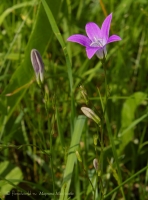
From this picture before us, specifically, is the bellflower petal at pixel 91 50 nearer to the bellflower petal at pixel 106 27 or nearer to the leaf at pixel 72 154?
the bellflower petal at pixel 106 27

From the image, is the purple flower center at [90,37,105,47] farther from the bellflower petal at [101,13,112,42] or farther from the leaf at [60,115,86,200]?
the leaf at [60,115,86,200]

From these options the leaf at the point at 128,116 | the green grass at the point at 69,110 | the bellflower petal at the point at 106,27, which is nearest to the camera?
the bellflower petal at the point at 106,27

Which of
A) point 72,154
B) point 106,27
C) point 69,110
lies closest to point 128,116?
point 69,110

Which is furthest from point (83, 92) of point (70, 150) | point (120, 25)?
point (120, 25)

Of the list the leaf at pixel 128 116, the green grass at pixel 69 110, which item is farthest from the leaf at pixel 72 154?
the leaf at pixel 128 116

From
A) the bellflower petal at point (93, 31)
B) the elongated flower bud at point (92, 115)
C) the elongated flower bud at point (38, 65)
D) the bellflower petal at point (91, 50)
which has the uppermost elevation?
the bellflower petal at point (93, 31)

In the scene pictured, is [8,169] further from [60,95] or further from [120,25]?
[120,25]

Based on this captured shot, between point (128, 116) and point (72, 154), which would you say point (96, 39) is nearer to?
point (72, 154)
